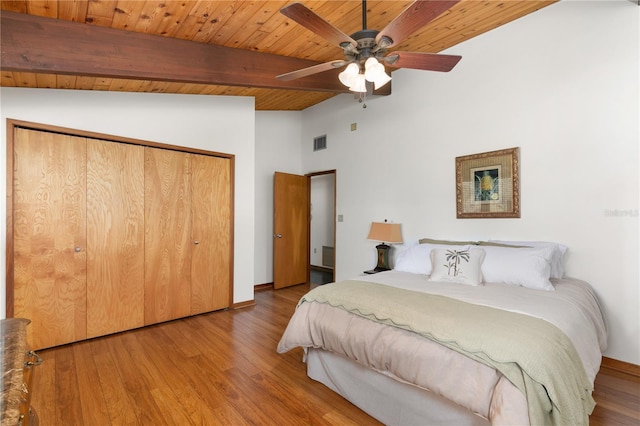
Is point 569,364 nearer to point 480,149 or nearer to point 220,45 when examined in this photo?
point 480,149

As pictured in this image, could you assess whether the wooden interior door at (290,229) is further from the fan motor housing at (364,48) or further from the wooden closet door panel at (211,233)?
the fan motor housing at (364,48)

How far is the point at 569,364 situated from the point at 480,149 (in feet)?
8.06

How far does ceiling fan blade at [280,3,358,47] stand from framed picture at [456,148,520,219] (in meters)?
2.10

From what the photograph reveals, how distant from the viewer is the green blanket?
129 centimetres

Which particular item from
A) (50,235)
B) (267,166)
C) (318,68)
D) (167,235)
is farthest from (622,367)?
(50,235)

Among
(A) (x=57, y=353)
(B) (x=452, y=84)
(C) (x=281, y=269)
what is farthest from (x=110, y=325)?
(B) (x=452, y=84)

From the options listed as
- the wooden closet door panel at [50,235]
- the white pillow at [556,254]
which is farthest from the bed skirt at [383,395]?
the wooden closet door panel at [50,235]

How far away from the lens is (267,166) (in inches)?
210

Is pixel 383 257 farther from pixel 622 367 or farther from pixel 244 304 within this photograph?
pixel 622 367

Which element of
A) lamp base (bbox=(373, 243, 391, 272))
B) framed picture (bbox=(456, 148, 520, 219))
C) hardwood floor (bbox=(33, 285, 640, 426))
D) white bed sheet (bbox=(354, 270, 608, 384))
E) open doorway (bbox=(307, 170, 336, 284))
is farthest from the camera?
open doorway (bbox=(307, 170, 336, 284))

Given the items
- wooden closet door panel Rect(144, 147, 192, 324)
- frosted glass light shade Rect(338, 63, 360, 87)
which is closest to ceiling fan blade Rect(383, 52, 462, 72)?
frosted glass light shade Rect(338, 63, 360, 87)

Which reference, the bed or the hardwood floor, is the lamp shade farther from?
the hardwood floor

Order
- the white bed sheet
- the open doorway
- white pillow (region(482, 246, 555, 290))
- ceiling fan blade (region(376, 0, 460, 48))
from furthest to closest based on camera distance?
the open doorway
white pillow (region(482, 246, 555, 290))
the white bed sheet
ceiling fan blade (region(376, 0, 460, 48))

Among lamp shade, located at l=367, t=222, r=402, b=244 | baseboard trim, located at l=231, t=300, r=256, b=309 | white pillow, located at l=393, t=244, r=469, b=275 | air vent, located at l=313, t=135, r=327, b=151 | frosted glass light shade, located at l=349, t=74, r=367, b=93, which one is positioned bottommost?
baseboard trim, located at l=231, t=300, r=256, b=309
